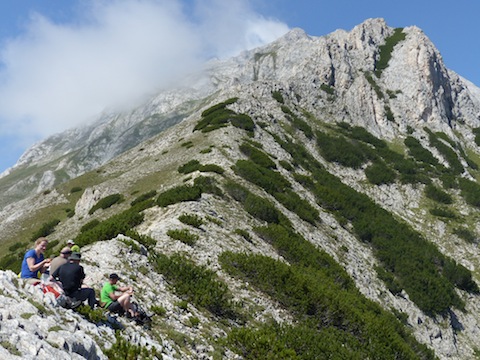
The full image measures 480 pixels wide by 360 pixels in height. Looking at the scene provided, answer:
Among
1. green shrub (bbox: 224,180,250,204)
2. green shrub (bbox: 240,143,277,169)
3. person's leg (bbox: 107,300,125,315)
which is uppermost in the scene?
green shrub (bbox: 240,143,277,169)

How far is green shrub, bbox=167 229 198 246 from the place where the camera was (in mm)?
19375

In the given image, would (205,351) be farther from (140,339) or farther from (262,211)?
(262,211)

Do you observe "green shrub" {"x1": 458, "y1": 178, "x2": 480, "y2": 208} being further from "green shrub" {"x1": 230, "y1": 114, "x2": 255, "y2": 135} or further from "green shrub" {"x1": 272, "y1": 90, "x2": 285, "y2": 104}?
"green shrub" {"x1": 272, "y1": 90, "x2": 285, "y2": 104}

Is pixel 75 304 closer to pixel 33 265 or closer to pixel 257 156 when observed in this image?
pixel 33 265

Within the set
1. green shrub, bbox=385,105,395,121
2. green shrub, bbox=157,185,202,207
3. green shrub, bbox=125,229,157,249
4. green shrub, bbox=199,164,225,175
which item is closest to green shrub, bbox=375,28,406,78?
green shrub, bbox=385,105,395,121

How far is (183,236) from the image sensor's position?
Answer: 63.9 feet

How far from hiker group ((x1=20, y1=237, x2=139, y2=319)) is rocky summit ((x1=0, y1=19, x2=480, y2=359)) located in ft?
1.21

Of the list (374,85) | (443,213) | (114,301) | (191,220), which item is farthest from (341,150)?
(114,301)

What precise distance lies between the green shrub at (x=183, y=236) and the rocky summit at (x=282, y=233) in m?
0.08

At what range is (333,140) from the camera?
6216cm

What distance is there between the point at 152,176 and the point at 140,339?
99.6 feet

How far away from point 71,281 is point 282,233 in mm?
17669

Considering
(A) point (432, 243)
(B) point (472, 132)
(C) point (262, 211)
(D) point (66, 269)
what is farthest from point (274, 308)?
(B) point (472, 132)

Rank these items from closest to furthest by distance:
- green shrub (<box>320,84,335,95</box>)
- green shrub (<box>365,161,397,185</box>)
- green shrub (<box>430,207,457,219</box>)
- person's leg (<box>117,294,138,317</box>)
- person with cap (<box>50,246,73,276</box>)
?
person with cap (<box>50,246,73,276</box>)
person's leg (<box>117,294,138,317</box>)
green shrub (<box>430,207,457,219</box>)
green shrub (<box>365,161,397,185</box>)
green shrub (<box>320,84,335,95</box>)
